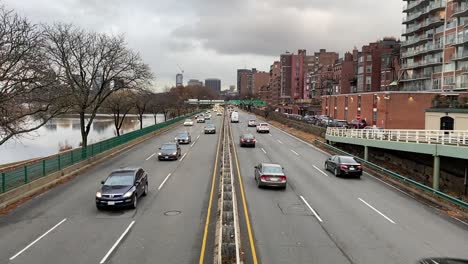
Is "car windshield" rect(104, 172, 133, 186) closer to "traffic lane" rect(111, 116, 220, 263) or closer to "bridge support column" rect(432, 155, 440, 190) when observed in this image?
"traffic lane" rect(111, 116, 220, 263)

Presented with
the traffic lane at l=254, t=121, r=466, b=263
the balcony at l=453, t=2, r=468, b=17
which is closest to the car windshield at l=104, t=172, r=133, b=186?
the traffic lane at l=254, t=121, r=466, b=263

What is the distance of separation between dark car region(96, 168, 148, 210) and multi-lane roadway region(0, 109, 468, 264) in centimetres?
47

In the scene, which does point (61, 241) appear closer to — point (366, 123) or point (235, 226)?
point (235, 226)

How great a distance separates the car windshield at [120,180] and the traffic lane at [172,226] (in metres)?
1.39

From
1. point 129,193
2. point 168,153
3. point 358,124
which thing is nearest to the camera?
point 129,193

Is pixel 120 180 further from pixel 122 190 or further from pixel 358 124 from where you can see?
pixel 358 124

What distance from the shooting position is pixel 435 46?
72438mm

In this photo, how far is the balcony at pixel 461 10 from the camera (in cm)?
6144

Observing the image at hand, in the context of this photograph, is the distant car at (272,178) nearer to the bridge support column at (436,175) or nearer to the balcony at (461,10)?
the bridge support column at (436,175)

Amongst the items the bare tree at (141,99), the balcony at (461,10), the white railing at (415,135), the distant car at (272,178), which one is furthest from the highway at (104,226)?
the balcony at (461,10)

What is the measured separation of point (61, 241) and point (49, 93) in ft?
48.1

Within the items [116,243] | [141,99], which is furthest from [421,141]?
[141,99]

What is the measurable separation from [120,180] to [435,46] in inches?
2765

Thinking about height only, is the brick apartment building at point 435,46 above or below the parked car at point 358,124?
above
